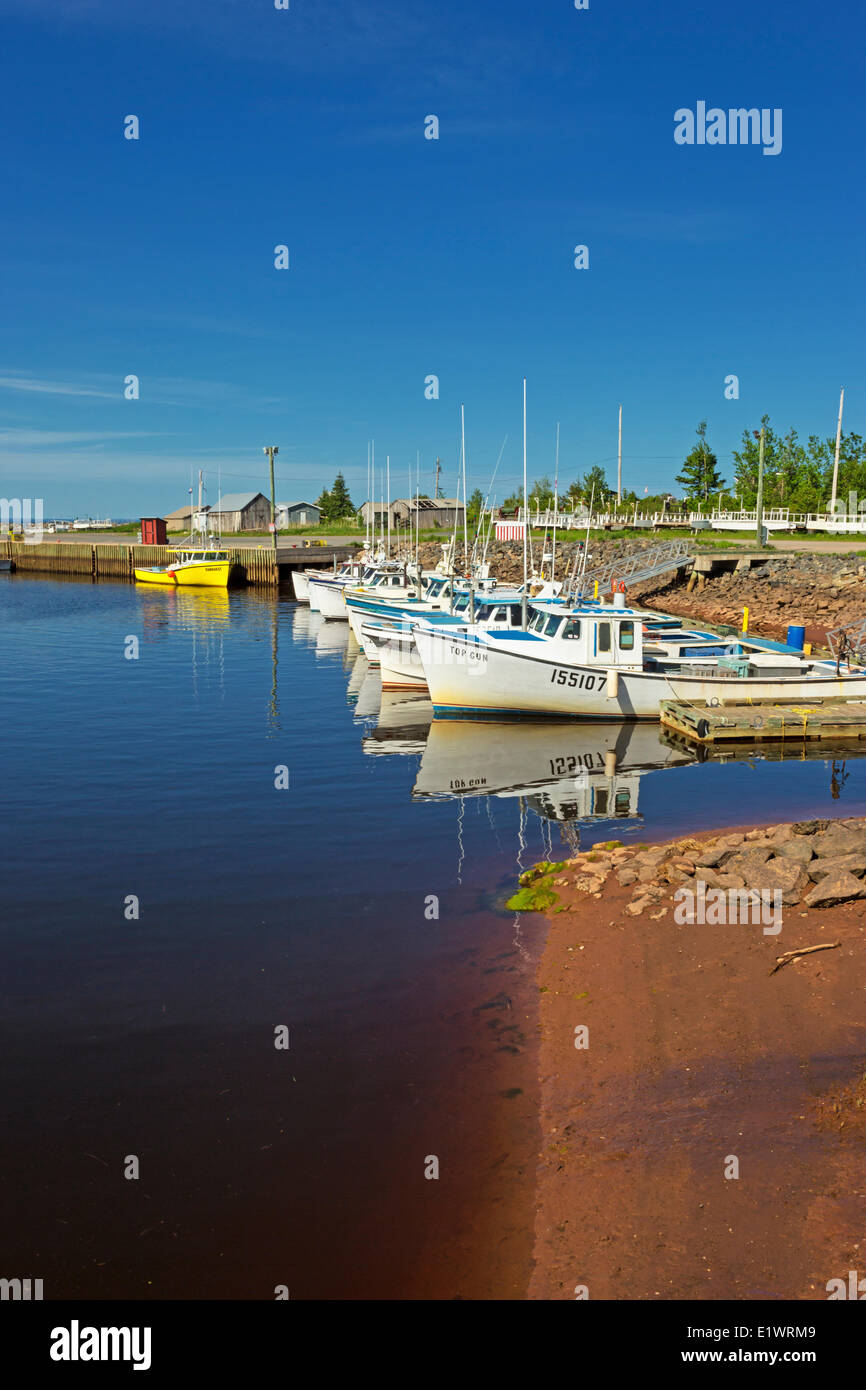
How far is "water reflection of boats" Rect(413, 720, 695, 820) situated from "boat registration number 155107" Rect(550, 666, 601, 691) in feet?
4.58

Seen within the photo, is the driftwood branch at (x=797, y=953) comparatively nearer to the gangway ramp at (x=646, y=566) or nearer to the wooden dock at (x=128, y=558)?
the gangway ramp at (x=646, y=566)

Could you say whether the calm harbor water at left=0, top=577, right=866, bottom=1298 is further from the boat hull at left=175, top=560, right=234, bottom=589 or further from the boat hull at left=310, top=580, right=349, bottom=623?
the boat hull at left=175, top=560, right=234, bottom=589

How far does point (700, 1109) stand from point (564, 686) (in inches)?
817

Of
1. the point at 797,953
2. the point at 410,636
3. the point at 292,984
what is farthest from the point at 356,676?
the point at 797,953

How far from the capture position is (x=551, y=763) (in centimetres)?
2702

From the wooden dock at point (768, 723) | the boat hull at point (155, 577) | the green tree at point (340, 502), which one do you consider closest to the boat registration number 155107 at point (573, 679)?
the wooden dock at point (768, 723)

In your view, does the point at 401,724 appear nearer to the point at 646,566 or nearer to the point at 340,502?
the point at 646,566

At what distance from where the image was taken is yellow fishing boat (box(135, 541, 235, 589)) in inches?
3664

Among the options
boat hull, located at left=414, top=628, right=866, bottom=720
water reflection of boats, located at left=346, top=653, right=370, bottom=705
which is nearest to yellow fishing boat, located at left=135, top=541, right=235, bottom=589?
water reflection of boats, located at left=346, top=653, right=370, bottom=705
